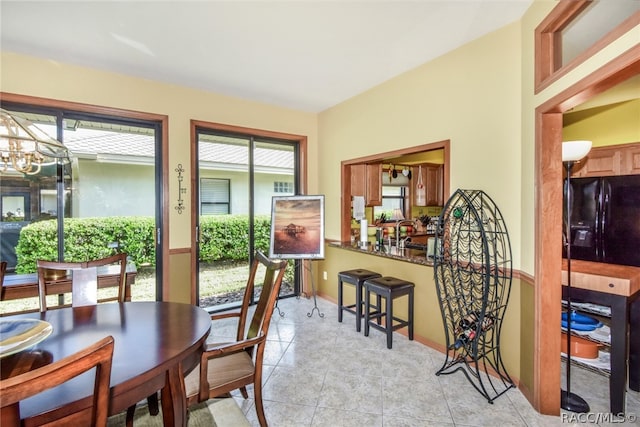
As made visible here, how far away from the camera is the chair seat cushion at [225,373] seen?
5.38ft

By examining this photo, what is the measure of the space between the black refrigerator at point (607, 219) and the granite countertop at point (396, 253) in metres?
1.66

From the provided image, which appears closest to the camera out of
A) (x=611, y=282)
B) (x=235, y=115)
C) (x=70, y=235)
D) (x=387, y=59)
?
(x=611, y=282)

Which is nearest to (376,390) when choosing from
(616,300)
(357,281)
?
(357,281)

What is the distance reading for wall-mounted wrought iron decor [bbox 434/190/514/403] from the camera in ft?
7.48

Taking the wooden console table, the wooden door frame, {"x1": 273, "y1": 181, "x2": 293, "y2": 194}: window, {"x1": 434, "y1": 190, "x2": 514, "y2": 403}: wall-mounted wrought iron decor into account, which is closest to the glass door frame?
{"x1": 273, "y1": 181, "x2": 293, "y2": 194}: window

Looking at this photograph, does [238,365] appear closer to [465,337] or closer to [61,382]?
[61,382]

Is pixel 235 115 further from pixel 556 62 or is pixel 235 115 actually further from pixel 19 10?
pixel 556 62

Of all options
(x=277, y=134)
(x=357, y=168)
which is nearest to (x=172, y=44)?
(x=277, y=134)

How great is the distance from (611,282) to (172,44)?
3867 mm

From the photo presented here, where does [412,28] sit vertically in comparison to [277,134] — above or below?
above

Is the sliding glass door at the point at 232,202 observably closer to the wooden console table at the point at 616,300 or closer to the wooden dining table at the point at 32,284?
the wooden dining table at the point at 32,284

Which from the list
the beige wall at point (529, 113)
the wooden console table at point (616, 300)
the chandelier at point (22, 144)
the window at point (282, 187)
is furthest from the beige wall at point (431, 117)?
the chandelier at point (22, 144)

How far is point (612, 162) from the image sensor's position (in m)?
3.51

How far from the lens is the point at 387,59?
118 inches
